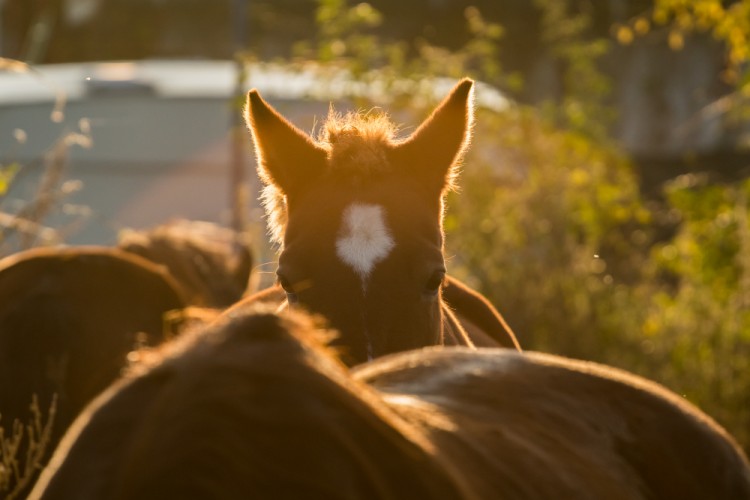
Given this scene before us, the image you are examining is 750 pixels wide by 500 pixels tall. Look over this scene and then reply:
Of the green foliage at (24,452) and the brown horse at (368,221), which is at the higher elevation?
the brown horse at (368,221)

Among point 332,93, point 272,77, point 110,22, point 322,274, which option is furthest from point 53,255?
point 110,22

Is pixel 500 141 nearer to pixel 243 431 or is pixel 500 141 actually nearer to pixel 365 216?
pixel 365 216

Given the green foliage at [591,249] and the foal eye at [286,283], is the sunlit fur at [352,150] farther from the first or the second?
the green foliage at [591,249]

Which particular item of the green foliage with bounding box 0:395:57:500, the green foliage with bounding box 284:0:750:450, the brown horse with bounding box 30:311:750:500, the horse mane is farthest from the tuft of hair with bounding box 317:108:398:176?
the green foliage with bounding box 284:0:750:450

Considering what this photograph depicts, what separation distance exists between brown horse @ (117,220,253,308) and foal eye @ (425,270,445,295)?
8.01 ft

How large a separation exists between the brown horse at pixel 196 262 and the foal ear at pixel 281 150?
5.67 feet

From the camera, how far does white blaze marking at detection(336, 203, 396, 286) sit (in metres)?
4.97

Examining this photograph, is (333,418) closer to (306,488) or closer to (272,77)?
(306,488)

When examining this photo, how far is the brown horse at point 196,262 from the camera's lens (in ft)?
27.1

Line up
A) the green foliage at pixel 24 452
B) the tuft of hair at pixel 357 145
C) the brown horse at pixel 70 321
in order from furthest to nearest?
the brown horse at pixel 70 321, the tuft of hair at pixel 357 145, the green foliage at pixel 24 452

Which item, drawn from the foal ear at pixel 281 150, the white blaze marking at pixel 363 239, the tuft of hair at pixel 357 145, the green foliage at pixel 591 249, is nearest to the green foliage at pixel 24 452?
the white blaze marking at pixel 363 239

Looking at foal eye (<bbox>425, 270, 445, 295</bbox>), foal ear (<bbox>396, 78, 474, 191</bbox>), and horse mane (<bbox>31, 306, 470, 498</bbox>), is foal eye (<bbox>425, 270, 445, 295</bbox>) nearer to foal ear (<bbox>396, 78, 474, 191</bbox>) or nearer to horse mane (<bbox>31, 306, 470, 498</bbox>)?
foal ear (<bbox>396, 78, 474, 191</bbox>)

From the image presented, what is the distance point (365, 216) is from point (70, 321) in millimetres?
1524

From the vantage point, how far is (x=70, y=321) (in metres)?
5.95
